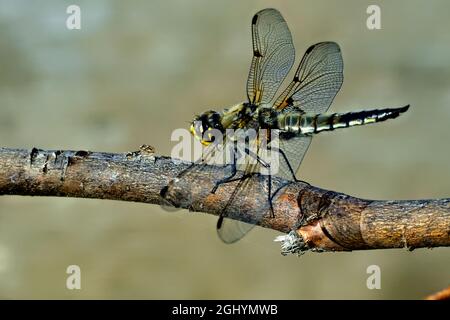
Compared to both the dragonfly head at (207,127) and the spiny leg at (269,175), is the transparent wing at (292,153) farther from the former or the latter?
the dragonfly head at (207,127)

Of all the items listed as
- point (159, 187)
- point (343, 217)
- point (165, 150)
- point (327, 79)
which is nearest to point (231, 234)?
point (159, 187)

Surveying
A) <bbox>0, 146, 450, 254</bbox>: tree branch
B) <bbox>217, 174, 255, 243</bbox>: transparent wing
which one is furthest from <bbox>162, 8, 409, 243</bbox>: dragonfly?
<bbox>0, 146, 450, 254</bbox>: tree branch

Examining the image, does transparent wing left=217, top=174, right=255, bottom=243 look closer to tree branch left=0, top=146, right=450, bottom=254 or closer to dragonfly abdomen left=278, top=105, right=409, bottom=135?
tree branch left=0, top=146, right=450, bottom=254

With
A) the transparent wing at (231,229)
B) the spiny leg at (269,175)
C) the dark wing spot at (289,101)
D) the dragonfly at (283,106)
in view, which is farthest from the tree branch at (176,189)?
the dark wing spot at (289,101)

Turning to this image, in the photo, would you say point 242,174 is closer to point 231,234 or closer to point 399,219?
point 231,234

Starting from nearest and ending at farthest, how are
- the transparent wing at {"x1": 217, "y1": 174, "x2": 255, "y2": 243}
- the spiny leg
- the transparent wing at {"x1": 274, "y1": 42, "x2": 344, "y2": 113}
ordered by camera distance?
1. the spiny leg
2. the transparent wing at {"x1": 217, "y1": 174, "x2": 255, "y2": 243}
3. the transparent wing at {"x1": 274, "y1": 42, "x2": 344, "y2": 113}

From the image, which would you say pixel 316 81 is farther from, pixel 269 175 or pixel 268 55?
pixel 269 175
